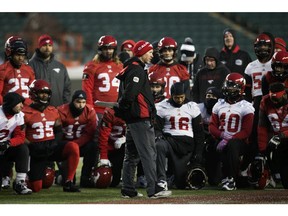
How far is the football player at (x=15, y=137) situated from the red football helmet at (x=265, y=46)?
7.60ft

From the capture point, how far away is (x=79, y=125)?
7.56 m

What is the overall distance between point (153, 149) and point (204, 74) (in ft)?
6.81

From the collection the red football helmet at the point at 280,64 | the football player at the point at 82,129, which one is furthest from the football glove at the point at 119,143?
the red football helmet at the point at 280,64

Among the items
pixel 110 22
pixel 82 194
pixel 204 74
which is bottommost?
pixel 82 194

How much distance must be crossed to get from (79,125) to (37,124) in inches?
19.0

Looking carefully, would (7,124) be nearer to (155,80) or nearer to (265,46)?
(155,80)

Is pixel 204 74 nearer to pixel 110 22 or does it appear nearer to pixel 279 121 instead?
pixel 279 121

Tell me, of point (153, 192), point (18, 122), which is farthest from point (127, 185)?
point (18, 122)

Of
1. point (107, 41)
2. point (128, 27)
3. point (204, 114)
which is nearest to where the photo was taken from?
point (107, 41)

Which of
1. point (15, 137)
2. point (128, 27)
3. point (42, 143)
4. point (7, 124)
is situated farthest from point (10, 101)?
point (128, 27)

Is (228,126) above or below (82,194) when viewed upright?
above

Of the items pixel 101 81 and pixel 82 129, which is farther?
pixel 101 81

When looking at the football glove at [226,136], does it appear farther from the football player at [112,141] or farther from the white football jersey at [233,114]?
the football player at [112,141]

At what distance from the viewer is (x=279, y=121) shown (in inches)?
284
